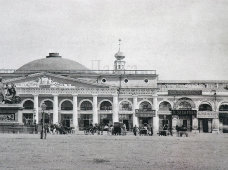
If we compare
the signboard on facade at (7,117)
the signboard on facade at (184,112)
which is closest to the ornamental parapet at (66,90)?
the signboard on facade at (184,112)

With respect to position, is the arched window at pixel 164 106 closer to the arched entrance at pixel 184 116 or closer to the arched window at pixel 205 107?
the arched entrance at pixel 184 116

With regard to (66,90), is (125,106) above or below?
below

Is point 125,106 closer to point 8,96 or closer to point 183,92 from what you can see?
point 183,92

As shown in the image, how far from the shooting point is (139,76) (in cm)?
7125

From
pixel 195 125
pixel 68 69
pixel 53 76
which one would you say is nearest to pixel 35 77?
pixel 53 76

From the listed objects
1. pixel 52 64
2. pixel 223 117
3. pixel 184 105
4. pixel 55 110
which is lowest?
pixel 223 117

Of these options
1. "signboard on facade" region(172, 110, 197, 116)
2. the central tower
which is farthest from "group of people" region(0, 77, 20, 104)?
the central tower

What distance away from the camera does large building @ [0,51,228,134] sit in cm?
6538

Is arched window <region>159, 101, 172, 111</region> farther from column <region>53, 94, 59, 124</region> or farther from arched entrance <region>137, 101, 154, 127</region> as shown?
column <region>53, 94, 59, 124</region>


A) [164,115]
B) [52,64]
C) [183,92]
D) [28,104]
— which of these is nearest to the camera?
[28,104]

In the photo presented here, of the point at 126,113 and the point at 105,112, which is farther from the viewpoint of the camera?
the point at 126,113

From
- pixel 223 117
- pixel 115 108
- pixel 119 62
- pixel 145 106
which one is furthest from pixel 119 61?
pixel 223 117

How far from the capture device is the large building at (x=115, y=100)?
214 feet

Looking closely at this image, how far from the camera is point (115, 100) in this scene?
2594 inches
